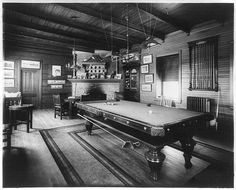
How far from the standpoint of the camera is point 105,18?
4.56 m

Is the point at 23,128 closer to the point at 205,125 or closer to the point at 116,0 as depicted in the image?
the point at 116,0

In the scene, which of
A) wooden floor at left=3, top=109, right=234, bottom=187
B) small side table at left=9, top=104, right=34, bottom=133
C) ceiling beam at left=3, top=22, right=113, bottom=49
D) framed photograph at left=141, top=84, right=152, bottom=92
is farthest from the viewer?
framed photograph at left=141, top=84, right=152, bottom=92

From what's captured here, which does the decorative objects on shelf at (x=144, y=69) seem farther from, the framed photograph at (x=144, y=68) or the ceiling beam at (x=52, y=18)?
the ceiling beam at (x=52, y=18)

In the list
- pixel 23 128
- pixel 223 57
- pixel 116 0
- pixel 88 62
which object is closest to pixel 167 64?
pixel 223 57

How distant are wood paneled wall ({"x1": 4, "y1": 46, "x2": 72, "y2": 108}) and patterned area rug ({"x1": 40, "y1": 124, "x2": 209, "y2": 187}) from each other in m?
5.47

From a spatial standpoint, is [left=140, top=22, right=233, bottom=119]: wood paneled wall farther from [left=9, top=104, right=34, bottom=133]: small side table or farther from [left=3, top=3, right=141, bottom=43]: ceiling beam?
[left=9, top=104, right=34, bottom=133]: small side table

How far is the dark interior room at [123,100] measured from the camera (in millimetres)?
2361

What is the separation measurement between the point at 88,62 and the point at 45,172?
5.86 meters

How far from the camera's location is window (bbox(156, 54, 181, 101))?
6.10 meters

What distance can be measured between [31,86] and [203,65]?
7998 millimetres

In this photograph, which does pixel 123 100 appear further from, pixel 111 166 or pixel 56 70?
pixel 56 70

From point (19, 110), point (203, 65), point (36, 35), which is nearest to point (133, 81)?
point (203, 65)

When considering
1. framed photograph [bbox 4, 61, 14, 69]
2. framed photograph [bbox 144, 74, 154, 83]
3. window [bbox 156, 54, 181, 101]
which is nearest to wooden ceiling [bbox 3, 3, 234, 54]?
window [bbox 156, 54, 181, 101]

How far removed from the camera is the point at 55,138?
13.2 ft
